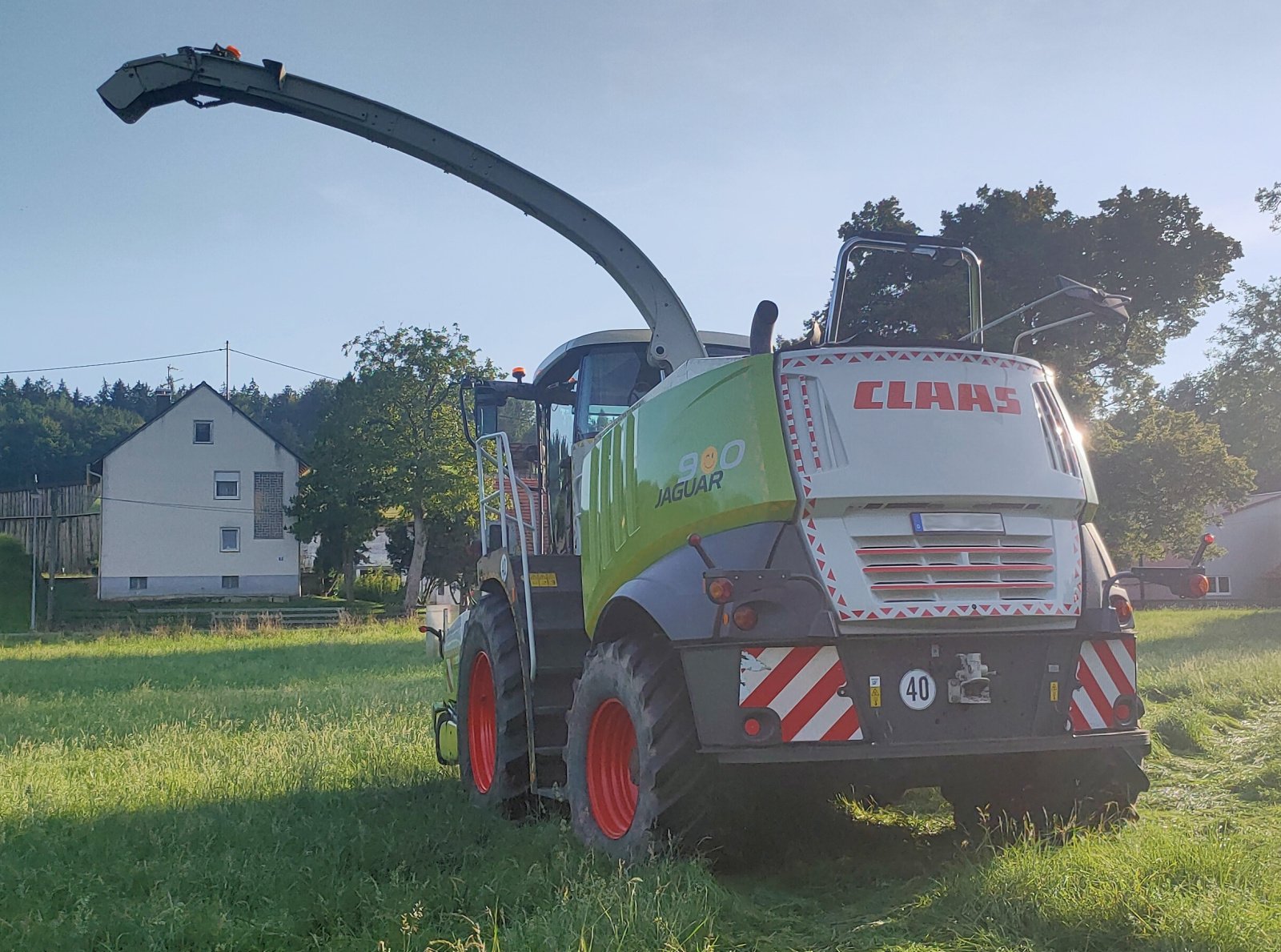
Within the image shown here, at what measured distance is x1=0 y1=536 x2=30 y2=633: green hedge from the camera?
41.1 meters

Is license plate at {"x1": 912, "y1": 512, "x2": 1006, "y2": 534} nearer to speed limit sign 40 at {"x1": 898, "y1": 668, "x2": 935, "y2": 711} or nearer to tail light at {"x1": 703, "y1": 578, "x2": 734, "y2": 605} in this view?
speed limit sign 40 at {"x1": 898, "y1": 668, "x2": 935, "y2": 711}

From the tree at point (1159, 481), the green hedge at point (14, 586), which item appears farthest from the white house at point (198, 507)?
the tree at point (1159, 481)

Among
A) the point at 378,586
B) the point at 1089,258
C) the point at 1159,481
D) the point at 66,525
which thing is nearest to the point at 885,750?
the point at 1089,258

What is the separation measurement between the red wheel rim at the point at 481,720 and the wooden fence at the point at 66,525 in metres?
46.7

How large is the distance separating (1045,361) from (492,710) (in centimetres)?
2272

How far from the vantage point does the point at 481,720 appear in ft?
24.7

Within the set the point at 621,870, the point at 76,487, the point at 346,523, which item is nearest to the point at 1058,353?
the point at 621,870

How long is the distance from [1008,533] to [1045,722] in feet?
2.61

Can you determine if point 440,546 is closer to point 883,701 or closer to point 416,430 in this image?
point 416,430

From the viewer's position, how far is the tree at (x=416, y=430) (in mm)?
43781

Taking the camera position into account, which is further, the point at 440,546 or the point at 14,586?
the point at 440,546

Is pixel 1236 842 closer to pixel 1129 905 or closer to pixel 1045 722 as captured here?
pixel 1045 722

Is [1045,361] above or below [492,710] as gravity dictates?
above

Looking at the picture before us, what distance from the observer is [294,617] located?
4078 centimetres
